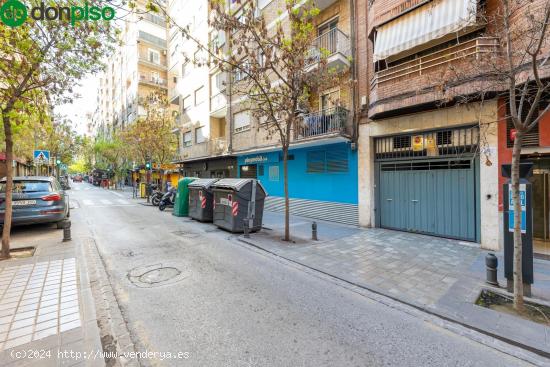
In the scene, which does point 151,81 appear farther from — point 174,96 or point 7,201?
point 7,201

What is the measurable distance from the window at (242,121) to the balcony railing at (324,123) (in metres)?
5.45

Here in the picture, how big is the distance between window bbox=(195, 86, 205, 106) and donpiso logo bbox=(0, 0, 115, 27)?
603 inches

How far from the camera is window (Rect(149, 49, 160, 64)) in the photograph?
116 ft

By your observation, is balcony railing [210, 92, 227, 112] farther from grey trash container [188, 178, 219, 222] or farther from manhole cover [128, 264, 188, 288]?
manhole cover [128, 264, 188, 288]

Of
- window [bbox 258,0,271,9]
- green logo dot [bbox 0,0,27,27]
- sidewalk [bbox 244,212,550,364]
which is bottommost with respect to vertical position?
sidewalk [bbox 244,212,550,364]

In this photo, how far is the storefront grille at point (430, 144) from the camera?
7372 millimetres

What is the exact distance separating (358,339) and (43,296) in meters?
4.58

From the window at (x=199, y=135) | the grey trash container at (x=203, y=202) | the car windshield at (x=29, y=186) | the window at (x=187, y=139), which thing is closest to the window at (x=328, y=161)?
the grey trash container at (x=203, y=202)

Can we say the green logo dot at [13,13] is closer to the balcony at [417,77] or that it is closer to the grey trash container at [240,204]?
the grey trash container at [240,204]

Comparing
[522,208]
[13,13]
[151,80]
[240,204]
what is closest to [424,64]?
[522,208]

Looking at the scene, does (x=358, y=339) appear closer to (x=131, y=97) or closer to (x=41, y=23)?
(x=41, y=23)

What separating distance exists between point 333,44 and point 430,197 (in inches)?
291

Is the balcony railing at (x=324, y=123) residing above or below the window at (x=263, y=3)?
below

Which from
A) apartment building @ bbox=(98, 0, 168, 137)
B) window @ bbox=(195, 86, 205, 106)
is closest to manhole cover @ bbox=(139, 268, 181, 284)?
window @ bbox=(195, 86, 205, 106)
